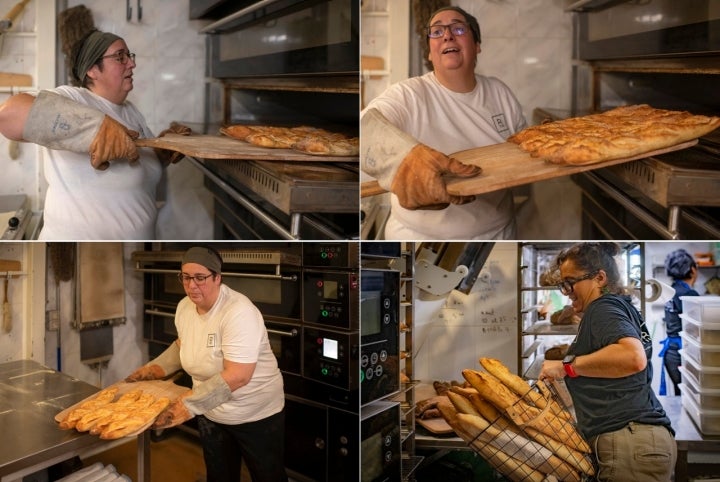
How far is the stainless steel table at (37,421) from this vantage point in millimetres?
1721

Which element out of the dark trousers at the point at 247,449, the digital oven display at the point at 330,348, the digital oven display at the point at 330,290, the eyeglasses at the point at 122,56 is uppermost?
the eyeglasses at the point at 122,56

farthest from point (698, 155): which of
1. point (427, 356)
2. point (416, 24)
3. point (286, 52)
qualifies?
point (286, 52)

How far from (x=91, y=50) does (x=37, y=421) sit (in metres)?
1.03

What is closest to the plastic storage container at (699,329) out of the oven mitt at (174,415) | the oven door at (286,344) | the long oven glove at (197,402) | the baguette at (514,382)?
the baguette at (514,382)

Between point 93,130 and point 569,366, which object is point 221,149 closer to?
→ point 93,130

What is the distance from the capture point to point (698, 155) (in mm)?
1483

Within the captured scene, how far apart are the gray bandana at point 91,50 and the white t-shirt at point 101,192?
0.05 meters

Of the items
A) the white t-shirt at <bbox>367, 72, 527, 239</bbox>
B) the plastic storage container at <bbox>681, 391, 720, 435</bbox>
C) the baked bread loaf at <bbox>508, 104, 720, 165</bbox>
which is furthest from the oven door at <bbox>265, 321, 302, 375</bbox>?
the plastic storage container at <bbox>681, 391, 720, 435</bbox>

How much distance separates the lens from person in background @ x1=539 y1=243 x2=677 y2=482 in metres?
1.72

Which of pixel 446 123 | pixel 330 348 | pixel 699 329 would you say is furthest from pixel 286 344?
pixel 699 329

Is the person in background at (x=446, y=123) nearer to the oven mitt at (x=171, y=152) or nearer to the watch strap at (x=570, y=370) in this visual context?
the watch strap at (x=570, y=370)

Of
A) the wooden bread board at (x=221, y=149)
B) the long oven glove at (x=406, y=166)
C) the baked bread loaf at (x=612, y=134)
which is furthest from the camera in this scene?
the wooden bread board at (x=221, y=149)

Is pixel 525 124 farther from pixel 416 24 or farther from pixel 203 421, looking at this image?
pixel 203 421

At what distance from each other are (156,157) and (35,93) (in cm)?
36
